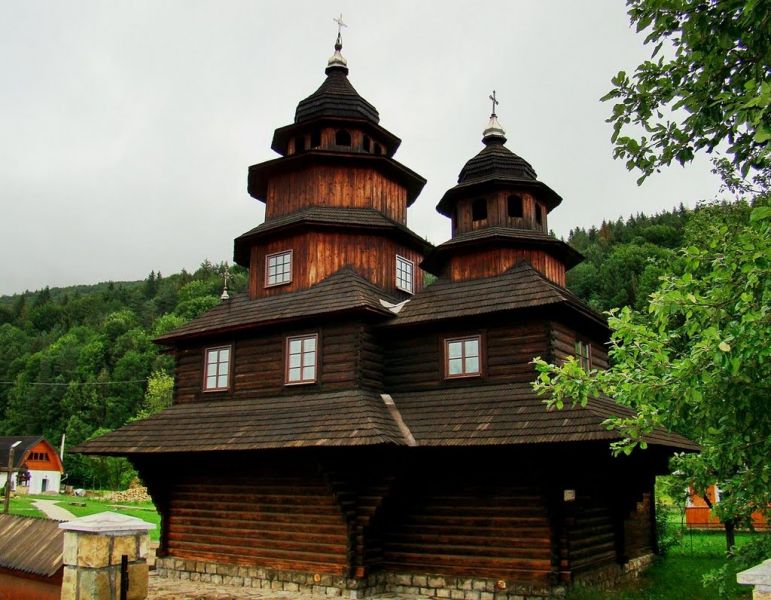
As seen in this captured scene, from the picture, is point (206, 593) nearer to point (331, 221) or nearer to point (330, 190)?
point (331, 221)

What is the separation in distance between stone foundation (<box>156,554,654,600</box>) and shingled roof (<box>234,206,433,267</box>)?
7.57 metres

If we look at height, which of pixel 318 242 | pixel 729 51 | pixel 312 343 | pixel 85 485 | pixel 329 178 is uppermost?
pixel 329 178

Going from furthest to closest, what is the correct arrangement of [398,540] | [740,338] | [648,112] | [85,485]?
[85,485], [398,540], [648,112], [740,338]

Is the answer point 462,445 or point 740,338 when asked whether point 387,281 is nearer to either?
point 462,445

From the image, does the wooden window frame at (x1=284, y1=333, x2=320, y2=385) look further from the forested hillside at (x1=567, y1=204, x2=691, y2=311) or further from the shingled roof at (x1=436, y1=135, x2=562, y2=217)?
the forested hillside at (x1=567, y1=204, x2=691, y2=311)

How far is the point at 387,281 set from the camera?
17.4 metres

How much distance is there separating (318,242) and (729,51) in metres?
11.7

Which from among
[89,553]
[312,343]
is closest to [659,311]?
[89,553]

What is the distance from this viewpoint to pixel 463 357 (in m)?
14.4

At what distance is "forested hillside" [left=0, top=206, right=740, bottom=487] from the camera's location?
5212cm

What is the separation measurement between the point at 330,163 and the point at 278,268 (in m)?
2.93

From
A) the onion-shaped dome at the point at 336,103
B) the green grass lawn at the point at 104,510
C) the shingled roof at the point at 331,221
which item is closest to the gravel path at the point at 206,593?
the shingled roof at the point at 331,221

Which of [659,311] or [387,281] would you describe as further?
[387,281]

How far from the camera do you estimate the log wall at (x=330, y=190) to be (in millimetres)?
17719
